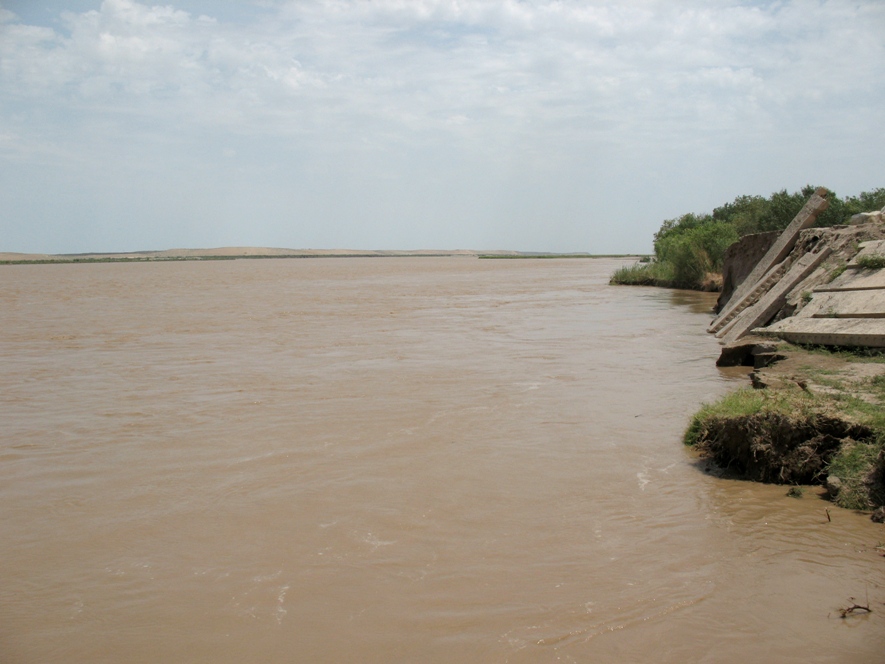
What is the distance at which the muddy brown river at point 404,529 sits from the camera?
151 inches

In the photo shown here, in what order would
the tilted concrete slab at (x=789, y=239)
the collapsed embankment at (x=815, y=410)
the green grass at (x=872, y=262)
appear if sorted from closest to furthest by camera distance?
1. the collapsed embankment at (x=815, y=410)
2. the green grass at (x=872, y=262)
3. the tilted concrete slab at (x=789, y=239)

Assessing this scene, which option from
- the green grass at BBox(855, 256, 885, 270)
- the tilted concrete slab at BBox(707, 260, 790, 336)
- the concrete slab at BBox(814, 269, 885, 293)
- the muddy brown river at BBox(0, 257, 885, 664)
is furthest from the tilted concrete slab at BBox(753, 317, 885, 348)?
the tilted concrete slab at BBox(707, 260, 790, 336)

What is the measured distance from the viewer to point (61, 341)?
15.2m

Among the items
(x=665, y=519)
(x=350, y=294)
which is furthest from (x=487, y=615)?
(x=350, y=294)

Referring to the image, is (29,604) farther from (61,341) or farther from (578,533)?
(61,341)

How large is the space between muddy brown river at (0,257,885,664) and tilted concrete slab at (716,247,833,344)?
2358mm

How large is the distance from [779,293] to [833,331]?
119 inches

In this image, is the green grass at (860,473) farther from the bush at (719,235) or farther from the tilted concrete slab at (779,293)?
the bush at (719,235)

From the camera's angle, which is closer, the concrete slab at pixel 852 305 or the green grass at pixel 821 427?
the green grass at pixel 821 427

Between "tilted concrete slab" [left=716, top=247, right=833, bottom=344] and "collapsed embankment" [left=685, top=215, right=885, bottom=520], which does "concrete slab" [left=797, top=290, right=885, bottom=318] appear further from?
"tilted concrete slab" [left=716, top=247, right=833, bottom=344]

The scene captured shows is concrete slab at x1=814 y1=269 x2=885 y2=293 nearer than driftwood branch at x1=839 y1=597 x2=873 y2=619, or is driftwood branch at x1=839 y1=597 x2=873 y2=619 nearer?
driftwood branch at x1=839 y1=597 x2=873 y2=619

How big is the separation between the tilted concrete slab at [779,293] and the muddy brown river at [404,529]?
2358 mm

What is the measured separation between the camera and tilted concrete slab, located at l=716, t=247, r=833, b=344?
39.6 ft

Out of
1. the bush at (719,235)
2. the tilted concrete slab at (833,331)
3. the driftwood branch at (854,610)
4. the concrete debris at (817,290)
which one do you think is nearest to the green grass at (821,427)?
the driftwood branch at (854,610)
